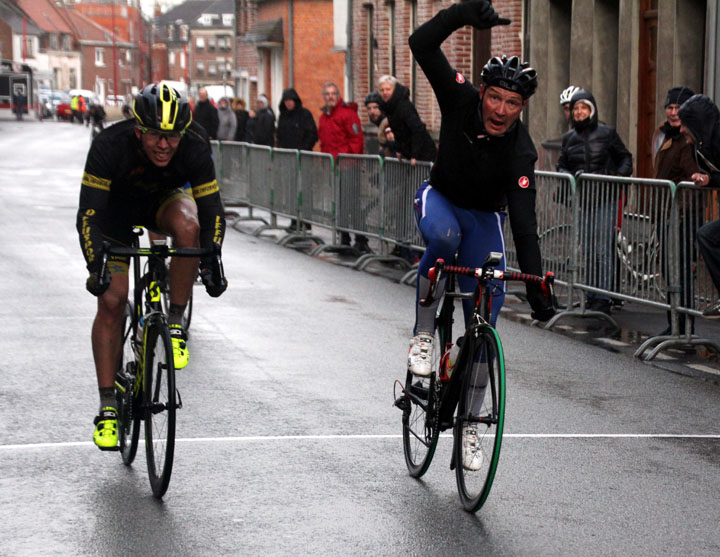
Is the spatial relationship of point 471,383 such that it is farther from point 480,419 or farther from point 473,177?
point 473,177

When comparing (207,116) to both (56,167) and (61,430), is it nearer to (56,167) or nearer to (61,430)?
(56,167)

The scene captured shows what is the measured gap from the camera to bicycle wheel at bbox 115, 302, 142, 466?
6406 millimetres

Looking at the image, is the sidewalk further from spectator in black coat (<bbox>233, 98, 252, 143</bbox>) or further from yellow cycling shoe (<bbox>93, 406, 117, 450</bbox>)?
spectator in black coat (<bbox>233, 98, 252, 143</bbox>)

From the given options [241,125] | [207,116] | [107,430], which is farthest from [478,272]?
[241,125]

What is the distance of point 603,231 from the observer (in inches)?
465

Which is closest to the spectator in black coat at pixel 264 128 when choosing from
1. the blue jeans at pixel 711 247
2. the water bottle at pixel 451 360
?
the blue jeans at pixel 711 247

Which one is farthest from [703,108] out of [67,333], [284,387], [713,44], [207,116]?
[207,116]

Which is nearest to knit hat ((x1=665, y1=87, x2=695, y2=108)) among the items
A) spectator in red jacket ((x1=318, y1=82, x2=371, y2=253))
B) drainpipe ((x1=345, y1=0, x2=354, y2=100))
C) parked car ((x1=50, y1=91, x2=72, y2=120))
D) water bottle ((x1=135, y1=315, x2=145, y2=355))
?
water bottle ((x1=135, y1=315, x2=145, y2=355))

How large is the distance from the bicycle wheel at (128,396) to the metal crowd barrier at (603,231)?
4.69 meters

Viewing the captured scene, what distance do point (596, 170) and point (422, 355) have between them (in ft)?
22.1

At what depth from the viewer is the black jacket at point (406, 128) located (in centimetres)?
1573

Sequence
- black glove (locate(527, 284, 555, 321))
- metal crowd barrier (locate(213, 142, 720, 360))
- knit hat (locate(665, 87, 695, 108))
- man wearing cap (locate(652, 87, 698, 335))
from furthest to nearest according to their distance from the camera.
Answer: knit hat (locate(665, 87, 695, 108)) → man wearing cap (locate(652, 87, 698, 335)) → metal crowd barrier (locate(213, 142, 720, 360)) → black glove (locate(527, 284, 555, 321))

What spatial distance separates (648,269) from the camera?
1109 centimetres

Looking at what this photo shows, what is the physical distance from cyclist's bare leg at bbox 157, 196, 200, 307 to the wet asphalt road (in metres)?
0.84
